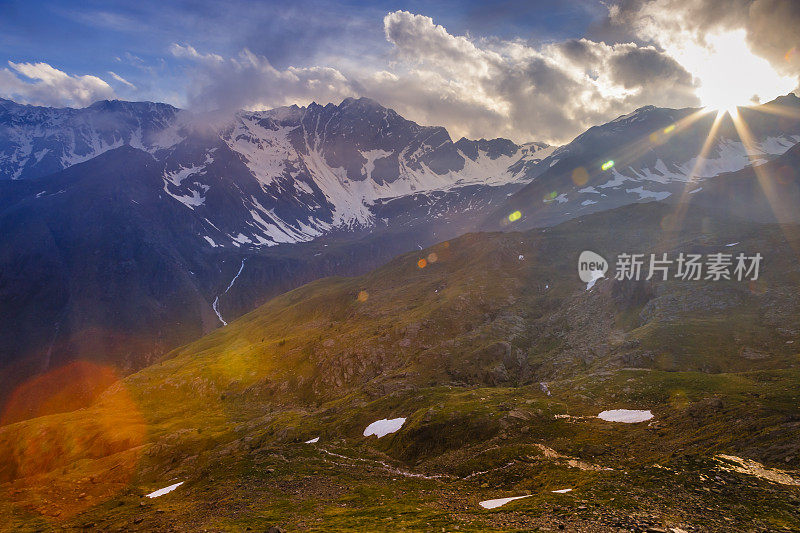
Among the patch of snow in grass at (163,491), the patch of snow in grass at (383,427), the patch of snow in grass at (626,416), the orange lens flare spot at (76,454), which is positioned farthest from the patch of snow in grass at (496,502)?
the orange lens flare spot at (76,454)

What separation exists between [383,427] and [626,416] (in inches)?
1530

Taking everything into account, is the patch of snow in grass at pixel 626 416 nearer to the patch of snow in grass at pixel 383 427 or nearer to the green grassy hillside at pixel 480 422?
the green grassy hillside at pixel 480 422

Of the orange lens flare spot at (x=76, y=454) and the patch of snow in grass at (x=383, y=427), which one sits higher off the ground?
the patch of snow in grass at (x=383, y=427)

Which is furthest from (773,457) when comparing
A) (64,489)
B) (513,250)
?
(513,250)

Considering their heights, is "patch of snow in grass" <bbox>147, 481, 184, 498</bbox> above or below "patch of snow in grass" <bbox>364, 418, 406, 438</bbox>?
below

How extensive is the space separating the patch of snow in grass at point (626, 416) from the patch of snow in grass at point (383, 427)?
32.5 meters

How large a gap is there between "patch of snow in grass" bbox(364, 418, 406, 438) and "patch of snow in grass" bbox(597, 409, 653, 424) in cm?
3249

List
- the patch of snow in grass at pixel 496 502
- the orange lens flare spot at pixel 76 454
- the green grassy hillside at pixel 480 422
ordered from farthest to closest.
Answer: the orange lens flare spot at pixel 76 454, the patch of snow in grass at pixel 496 502, the green grassy hillside at pixel 480 422

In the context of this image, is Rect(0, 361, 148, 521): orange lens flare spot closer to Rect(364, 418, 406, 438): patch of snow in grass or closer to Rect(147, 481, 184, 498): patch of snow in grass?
Rect(147, 481, 184, 498): patch of snow in grass

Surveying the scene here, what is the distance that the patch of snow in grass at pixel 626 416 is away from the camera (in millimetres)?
52797

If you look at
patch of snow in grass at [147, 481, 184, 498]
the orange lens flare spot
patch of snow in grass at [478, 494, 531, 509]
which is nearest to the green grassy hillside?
the orange lens flare spot

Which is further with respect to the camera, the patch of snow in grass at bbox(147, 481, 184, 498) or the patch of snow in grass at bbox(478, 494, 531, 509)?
the patch of snow in grass at bbox(147, 481, 184, 498)

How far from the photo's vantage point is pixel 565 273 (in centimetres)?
16412

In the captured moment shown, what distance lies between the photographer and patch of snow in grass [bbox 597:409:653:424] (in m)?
52.8
